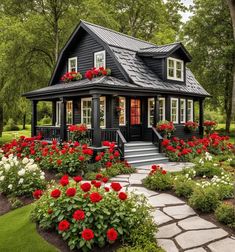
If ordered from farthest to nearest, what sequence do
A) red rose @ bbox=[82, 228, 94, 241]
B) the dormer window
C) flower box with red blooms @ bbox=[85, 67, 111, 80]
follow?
the dormer window < flower box with red blooms @ bbox=[85, 67, 111, 80] < red rose @ bbox=[82, 228, 94, 241]

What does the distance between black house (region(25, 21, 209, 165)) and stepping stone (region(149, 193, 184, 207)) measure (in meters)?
4.88

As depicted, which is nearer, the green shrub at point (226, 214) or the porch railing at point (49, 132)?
the green shrub at point (226, 214)

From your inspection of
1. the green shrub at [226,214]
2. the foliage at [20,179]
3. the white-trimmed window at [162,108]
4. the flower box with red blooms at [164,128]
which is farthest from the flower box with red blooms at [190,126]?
the green shrub at [226,214]

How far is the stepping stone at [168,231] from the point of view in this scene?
166 inches

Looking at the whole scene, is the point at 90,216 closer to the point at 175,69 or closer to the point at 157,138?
the point at 157,138

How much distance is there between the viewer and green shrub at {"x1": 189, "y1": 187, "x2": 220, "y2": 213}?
5.08 metres

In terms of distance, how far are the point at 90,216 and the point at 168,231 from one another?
1435 mm

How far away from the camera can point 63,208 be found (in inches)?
155

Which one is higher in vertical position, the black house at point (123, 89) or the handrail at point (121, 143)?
the black house at point (123, 89)

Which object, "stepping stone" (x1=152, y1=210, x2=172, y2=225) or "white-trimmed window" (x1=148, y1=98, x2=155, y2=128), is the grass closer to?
"stepping stone" (x1=152, y1=210, x2=172, y2=225)

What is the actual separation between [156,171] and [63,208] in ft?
11.9

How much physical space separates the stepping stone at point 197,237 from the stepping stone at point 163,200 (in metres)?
1.36

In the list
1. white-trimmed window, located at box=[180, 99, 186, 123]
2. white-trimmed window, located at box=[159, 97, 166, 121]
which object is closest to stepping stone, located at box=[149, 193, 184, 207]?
white-trimmed window, located at box=[159, 97, 166, 121]

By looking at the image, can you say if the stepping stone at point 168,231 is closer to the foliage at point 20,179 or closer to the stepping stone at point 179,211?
the stepping stone at point 179,211
